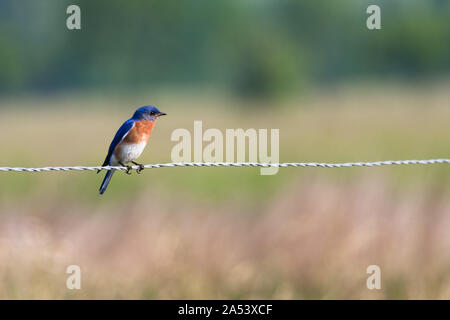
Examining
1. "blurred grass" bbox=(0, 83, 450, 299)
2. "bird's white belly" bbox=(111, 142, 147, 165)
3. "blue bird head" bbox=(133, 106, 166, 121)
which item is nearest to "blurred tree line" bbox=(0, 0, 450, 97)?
"blurred grass" bbox=(0, 83, 450, 299)

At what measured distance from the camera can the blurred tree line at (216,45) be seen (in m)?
50.7

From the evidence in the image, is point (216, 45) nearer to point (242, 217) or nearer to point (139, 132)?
point (242, 217)

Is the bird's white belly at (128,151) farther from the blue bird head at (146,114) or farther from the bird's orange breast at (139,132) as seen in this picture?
the blue bird head at (146,114)

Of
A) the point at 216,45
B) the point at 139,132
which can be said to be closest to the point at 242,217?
the point at 139,132

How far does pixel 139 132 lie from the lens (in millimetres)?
6051

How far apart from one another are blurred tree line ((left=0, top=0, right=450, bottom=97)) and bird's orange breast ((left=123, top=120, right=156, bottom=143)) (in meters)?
35.3

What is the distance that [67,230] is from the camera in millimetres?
7562

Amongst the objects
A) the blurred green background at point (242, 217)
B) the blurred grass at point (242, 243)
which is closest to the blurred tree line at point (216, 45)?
the blurred green background at point (242, 217)

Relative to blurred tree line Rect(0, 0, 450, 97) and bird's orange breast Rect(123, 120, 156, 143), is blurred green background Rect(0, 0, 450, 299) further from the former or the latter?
blurred tree line Rect(0, 0, 450, 97)

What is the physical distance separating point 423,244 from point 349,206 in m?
0.85

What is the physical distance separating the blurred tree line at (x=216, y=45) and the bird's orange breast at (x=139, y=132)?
1388 inches

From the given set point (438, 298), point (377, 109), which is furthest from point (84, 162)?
point (377, 109)

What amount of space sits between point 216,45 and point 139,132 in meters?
78.1
